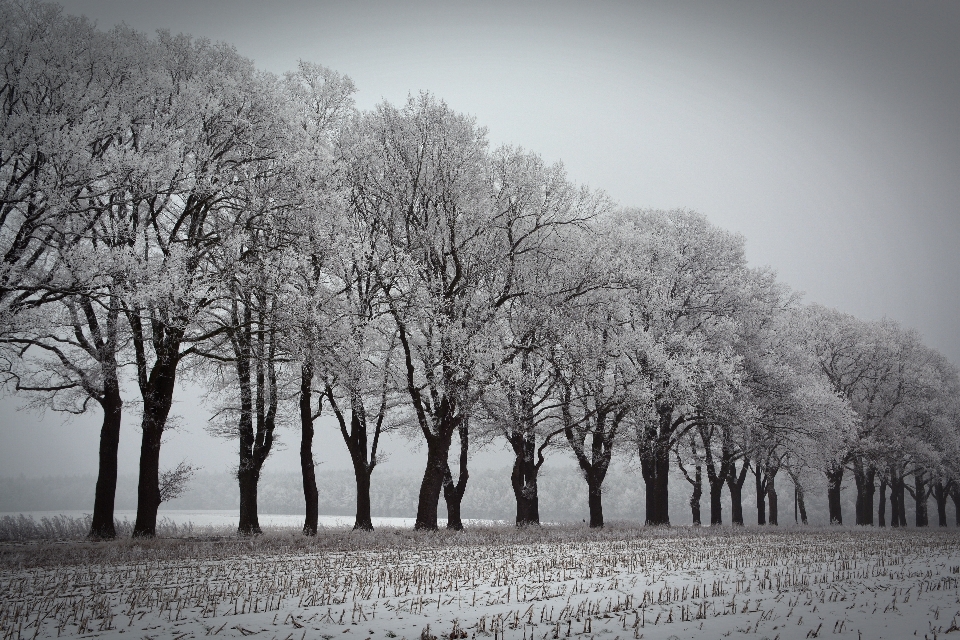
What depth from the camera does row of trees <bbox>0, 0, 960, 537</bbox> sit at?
16250 mm

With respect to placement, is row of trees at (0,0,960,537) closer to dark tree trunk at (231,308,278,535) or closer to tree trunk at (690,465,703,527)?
dark tree trunk at (231,308,278,535)

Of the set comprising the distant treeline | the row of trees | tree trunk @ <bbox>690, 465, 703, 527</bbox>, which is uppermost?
the row of trees

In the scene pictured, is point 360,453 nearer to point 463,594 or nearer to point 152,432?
point 152,432

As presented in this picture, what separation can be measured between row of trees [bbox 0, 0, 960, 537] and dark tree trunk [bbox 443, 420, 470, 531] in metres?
0.19

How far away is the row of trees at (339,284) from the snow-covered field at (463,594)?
273 inches

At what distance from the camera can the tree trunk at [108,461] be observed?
19281mm

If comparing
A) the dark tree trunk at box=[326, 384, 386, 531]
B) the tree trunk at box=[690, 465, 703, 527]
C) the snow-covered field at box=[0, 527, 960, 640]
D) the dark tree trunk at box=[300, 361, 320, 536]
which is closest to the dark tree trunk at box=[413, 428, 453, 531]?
the dark tree trunk at box=[326, 384, 386, 531]

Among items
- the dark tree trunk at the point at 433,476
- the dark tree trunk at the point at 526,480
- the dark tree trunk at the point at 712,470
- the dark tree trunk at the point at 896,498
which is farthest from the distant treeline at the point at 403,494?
the dark tree trunk at the point at 433,476

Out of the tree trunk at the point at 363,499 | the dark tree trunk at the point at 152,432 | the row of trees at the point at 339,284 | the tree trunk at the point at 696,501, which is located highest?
the row of trees at the point at 339,284

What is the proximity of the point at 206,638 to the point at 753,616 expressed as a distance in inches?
288

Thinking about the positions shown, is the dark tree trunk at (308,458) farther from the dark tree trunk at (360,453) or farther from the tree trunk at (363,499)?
the tree trunk at (363,499)

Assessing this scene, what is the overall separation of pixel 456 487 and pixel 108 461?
50.3 ft

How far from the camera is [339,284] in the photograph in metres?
23.6

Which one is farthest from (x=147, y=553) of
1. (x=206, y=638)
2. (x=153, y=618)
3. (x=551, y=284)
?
(x=551, y=284)
